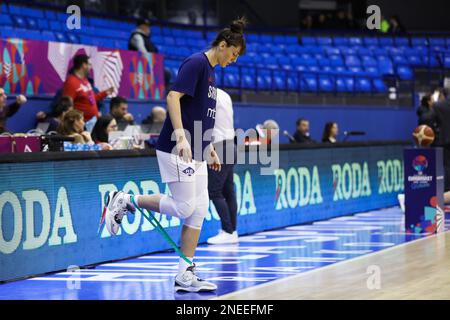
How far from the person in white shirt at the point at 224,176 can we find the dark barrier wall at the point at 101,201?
30 cm

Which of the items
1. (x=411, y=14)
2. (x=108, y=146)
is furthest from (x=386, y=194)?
(x=411, y=14)

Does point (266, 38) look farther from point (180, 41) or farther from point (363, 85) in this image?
point (363, 85)

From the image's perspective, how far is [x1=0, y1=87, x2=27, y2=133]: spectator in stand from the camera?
11119mm

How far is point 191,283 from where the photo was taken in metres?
7.72

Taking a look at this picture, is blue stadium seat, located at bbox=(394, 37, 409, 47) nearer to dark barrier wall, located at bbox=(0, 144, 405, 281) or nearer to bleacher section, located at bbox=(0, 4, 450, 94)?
bleacher section, located at bbox=(0, 4, 450, 94)

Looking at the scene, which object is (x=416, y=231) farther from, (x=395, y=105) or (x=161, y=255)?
(x=395, y=105)

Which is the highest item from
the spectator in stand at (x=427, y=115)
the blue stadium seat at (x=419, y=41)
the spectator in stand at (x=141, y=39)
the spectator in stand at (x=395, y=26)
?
the spectator in stand at (x=395, y=26)

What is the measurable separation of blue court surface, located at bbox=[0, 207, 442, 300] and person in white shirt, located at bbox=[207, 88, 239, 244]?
23cm

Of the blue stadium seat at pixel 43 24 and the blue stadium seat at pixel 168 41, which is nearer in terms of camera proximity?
the blue stadium seat at pixel 43 24

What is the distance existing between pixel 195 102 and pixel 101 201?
2.40 m

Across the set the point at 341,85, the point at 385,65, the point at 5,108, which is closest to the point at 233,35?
the point at 5,108

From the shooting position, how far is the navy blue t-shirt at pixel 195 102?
757 cm

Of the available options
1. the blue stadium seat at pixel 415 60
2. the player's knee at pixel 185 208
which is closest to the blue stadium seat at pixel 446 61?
the blue stadium seat at pixel 415 60

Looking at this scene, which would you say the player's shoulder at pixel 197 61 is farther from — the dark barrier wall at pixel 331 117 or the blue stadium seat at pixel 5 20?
the blue stadium seat at pixel 5 20
